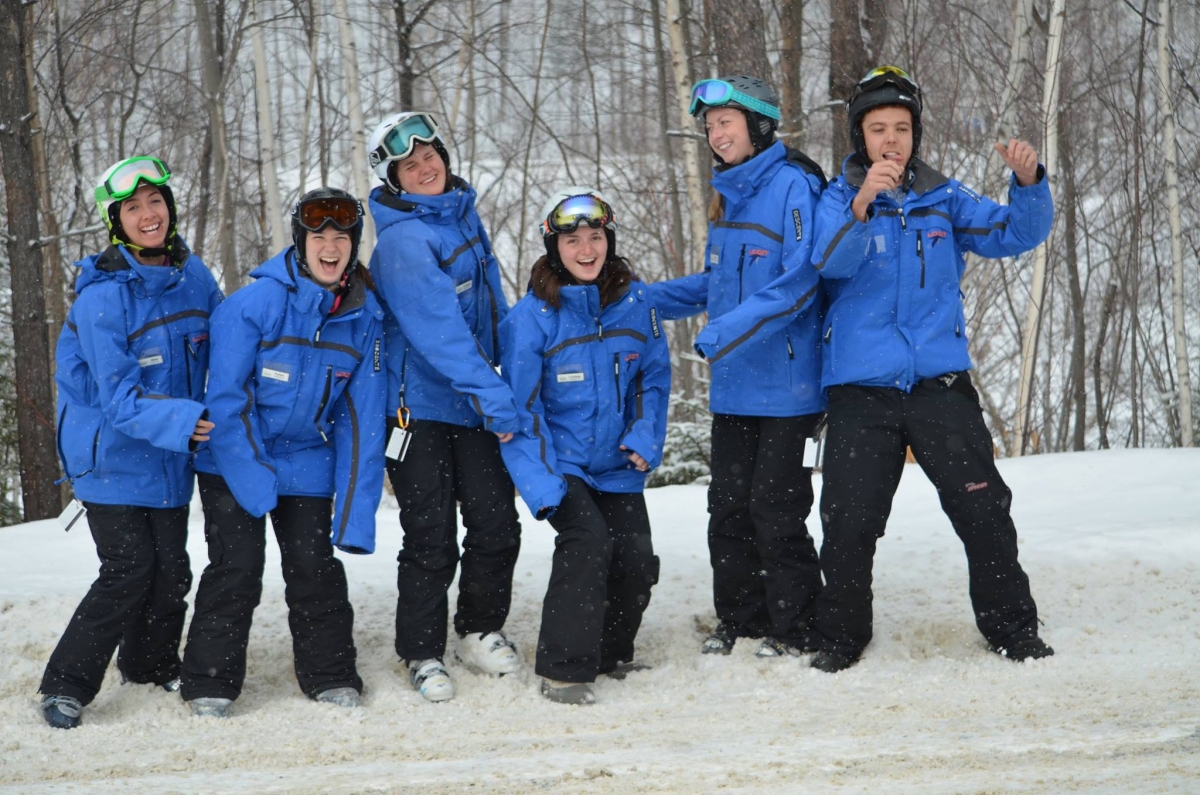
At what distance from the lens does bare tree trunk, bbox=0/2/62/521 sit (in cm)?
861

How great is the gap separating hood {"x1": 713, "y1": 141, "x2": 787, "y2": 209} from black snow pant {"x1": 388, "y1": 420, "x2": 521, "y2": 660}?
1490mm

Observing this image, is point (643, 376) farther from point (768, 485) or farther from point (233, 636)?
point (233, 636)

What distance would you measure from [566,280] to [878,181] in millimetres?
1369

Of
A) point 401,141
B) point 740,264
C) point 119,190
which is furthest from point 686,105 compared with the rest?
point 119,190

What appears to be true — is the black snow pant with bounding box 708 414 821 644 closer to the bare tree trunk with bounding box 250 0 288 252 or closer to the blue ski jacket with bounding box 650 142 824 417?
the blue ski jacket with bounding box 650 142 824 417

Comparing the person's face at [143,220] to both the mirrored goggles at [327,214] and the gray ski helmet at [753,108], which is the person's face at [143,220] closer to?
the mirrored goggles at [327,214]

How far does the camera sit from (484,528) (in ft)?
15.8

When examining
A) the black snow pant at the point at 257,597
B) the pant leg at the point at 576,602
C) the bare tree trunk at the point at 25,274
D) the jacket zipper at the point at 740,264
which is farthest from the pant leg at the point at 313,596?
the bare tree trunk at the point at 25,274

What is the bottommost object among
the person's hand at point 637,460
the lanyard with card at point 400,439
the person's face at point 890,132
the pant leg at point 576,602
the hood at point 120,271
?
the pant leg at point 576,602

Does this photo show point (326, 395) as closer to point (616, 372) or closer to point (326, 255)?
point (326, 255)

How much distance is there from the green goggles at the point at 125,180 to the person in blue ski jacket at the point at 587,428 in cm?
157

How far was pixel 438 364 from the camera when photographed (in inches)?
181

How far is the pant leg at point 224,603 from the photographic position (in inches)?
175

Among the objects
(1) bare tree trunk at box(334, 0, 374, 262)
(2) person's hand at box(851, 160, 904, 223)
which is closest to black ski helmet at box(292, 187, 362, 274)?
(2) person's hand at box(851, 160, 904, 223)
